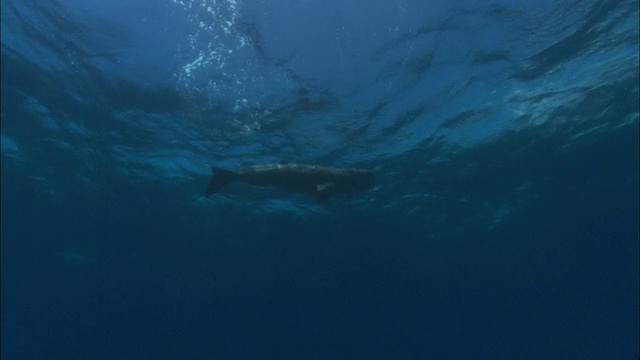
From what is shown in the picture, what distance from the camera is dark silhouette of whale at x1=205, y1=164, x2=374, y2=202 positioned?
1186 centimetres

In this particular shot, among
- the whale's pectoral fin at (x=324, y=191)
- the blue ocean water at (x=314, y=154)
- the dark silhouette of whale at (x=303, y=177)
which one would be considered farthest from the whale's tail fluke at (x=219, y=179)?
the blue ocean water at (x=314, y=154)

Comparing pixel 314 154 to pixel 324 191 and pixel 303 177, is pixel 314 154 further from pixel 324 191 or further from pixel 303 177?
pixel 324 191

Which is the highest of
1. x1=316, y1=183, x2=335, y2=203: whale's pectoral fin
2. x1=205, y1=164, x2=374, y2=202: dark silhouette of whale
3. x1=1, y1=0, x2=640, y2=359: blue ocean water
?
x1=1, y1=0, x2=640, y2=359: blue ocean water

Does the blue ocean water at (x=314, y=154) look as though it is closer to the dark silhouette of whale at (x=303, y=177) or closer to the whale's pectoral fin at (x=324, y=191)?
the dark silhouette of whale at (x=303, y=177)

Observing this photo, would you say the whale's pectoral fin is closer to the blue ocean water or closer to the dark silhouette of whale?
the dark silhouette of whale

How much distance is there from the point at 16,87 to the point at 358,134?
1245 centimetres

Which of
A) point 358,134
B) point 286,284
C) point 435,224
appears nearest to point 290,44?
point 358,134

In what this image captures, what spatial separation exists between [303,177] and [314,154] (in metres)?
8.18

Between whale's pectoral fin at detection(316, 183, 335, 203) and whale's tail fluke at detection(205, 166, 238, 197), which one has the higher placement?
whale's tail fluke at detection(205, 166, 238, 197)

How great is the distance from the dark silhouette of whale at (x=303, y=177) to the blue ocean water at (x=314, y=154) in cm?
376

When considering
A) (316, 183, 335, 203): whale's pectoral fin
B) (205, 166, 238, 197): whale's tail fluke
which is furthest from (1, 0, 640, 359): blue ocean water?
(316, 183, 335, 203): whale's pectoral fin

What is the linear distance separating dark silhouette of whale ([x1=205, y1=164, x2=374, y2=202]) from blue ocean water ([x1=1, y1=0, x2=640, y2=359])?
376 centimetres

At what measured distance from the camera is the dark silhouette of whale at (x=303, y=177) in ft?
38.9

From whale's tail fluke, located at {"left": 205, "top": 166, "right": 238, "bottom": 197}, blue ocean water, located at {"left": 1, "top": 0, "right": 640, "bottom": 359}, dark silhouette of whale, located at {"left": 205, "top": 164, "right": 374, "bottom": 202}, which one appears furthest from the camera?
blue ocean water, located at {"left": 1, "top": 0, "right": 640, "bottom": 359}
